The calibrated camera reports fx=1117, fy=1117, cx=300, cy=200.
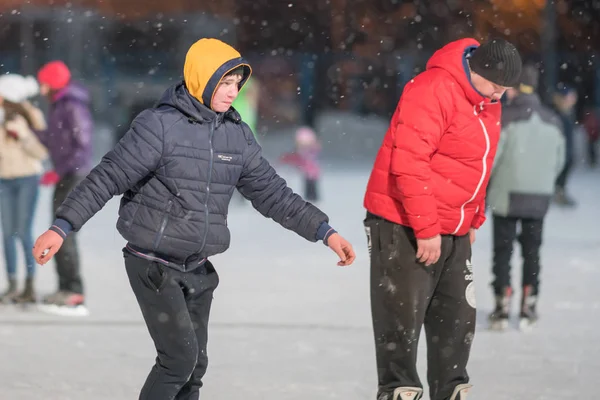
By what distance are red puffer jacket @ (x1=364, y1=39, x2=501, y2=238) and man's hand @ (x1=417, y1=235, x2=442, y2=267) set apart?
0.08 feet

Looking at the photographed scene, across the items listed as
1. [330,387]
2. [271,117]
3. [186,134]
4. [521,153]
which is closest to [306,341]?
[330,387]

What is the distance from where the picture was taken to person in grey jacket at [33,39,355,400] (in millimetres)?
3906

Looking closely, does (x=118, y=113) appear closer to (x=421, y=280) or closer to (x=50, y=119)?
(x=50, y=119)

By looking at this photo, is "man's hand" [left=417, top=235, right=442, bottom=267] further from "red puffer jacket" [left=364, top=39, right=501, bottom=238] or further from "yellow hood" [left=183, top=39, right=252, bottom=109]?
"yellow hood" [left=183, top=39, right=252, bottom=109]

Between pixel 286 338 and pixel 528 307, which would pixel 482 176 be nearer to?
pixel 286 338

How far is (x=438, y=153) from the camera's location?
168 inches

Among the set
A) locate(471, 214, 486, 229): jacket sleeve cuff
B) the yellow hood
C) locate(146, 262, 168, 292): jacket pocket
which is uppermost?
the yellow hood

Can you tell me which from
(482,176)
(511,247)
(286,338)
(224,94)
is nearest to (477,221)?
(482,176)

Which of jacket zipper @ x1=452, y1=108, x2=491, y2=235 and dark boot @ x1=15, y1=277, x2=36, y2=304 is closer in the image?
jacket zipper @ x1=452, y1=108, x2=491, y2=235

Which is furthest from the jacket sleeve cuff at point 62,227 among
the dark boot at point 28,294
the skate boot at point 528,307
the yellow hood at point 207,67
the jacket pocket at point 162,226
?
the dark boot at point 28,294

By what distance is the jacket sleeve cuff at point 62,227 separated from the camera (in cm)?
371

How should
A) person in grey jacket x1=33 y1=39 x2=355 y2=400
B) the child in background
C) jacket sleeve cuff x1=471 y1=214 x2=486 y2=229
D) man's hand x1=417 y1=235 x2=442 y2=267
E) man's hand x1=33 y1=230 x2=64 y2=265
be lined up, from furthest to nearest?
1. the child in background
2. jacket sleeve cuff x1=471 y1=214 x2=486 y2=229
3. man's hand x1=417 y1=235 x2=442 y2=267
4. person in grey jacket x1=33 y1=39 x2=355 y2=400
5. man's hand x1=33 y1=230 x2=64 y2=265

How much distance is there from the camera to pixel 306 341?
6566mm

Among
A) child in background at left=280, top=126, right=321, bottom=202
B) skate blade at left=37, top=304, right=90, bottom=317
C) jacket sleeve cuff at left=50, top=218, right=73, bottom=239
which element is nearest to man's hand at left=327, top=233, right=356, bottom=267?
jacket sleeve cuff at left=50, top=218, right=73, bottom=239
